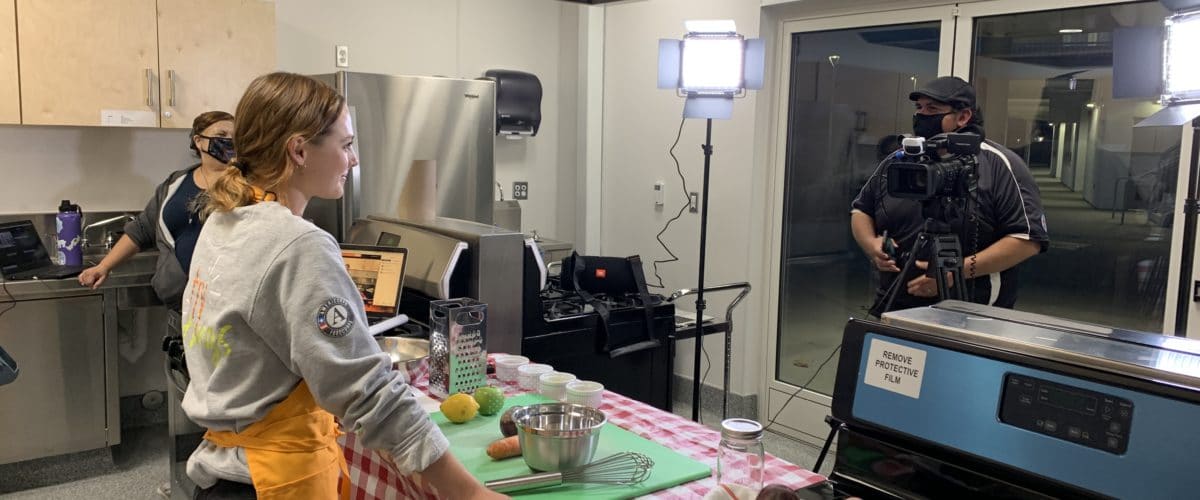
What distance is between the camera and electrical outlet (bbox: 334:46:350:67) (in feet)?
14.0

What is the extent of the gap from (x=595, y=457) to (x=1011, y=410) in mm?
719

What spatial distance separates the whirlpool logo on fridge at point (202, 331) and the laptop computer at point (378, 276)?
35.3 inches

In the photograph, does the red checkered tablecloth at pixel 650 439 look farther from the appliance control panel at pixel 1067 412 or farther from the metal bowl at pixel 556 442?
the appliance control panel at pixel 1067 412

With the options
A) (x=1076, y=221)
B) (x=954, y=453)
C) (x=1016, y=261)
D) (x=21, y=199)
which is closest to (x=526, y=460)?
(x=954, y=453)

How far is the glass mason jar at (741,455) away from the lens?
1332 mm

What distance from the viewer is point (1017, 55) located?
3316mm

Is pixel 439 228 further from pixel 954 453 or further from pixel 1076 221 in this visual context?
pixel 1076 221

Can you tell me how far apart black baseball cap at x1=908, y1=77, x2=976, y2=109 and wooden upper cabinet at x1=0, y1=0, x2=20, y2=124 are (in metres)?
3.25

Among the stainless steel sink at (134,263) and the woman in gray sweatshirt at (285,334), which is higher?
the woman in gray sweatshirt at (285,334)

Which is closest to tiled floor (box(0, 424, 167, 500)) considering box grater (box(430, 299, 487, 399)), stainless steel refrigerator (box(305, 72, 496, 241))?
stainless steel refrigerator (box(305, 72, 496, 241))

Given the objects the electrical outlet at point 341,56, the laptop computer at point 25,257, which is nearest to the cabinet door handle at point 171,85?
the laptop computer at point 25,257

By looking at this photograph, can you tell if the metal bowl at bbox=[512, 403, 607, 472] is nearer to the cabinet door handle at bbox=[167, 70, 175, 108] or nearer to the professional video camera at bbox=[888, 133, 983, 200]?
the professional video camera at bbox=[888, 133, 983, 200]

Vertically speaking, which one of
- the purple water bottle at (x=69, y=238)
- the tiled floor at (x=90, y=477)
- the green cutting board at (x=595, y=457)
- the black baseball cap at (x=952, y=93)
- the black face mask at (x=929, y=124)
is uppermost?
the black baseball cap at (x=952, y=93)

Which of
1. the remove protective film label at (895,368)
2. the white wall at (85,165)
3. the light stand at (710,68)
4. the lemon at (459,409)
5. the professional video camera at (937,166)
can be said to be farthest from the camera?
the white wall at (85,165)
